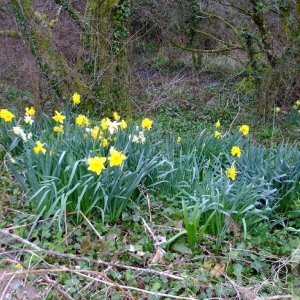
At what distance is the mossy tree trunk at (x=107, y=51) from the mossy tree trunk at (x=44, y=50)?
1.28 feet

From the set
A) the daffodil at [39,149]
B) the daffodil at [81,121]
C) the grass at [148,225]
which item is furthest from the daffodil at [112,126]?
the daffodil at [39,149]

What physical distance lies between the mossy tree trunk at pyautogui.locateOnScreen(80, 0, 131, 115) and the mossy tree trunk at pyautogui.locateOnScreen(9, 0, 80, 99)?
0.39m

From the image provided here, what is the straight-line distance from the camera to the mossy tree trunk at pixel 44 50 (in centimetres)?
677

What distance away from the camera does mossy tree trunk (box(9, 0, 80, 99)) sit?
6.77 m

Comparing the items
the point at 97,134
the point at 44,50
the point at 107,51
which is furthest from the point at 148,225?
the point at 44,50

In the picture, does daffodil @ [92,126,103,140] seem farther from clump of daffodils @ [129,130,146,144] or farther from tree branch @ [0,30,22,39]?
tree branch @ [0,30,22,39]

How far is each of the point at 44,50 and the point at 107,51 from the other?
40.3 inches

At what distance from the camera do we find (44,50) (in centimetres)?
679

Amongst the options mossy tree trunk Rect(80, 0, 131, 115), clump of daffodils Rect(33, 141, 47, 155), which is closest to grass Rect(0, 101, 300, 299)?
clump of daffodils Rect(33, 141, 47, 155)

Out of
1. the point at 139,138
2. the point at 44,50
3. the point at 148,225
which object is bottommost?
the point at 148,225

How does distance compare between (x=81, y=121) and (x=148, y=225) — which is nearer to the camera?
(x=148, y=225)

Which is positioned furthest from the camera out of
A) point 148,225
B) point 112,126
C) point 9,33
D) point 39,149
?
point 9,33

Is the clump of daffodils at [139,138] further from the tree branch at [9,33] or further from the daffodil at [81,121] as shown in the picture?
the tree branch at [9,33]

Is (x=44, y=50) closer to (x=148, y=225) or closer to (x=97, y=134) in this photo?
(x=97, y=134)
